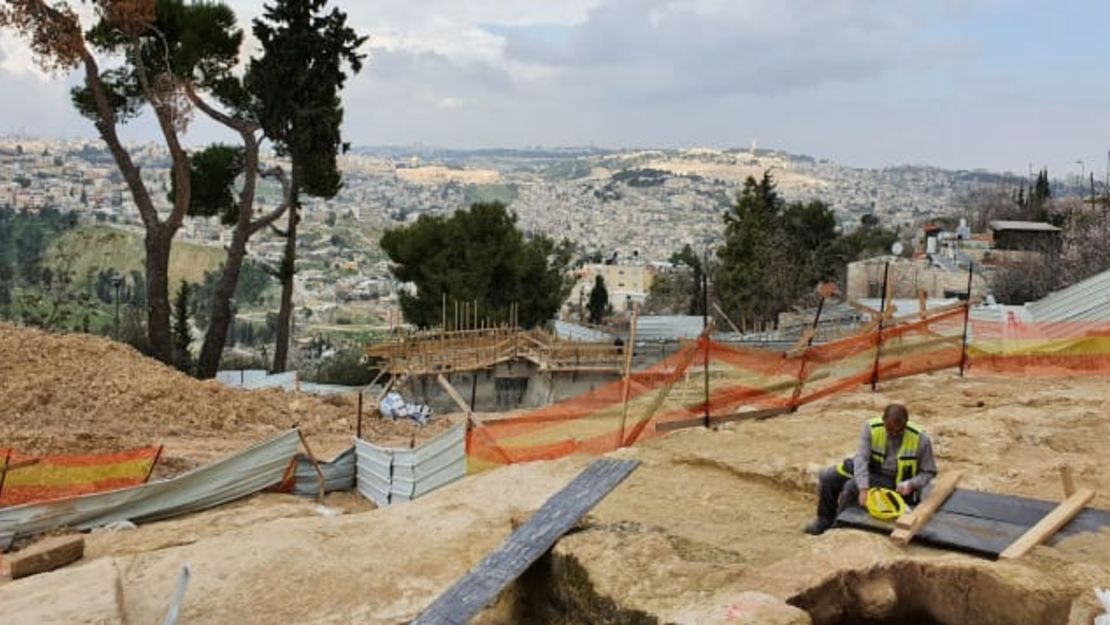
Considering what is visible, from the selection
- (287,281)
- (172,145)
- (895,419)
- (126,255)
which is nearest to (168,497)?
(895,419)

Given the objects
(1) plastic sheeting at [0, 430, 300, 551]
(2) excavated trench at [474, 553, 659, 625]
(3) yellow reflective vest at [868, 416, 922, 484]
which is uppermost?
(3) yellow reflective vest at [868, 416, 922, 484]

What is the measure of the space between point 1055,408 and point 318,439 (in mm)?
10852

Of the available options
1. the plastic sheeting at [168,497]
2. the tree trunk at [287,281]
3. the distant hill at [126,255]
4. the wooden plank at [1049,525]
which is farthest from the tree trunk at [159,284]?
the distant hill at [126,255]

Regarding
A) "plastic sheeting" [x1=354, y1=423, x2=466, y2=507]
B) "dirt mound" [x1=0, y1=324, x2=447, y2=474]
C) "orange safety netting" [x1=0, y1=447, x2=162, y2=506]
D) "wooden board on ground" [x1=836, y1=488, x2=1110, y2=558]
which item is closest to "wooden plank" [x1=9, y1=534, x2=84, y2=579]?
"orange safety netting" [x1=0, y1=447, x2=162, y2=506]

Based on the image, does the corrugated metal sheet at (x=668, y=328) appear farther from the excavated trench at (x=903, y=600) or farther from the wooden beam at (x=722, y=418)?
the excavated trench at (x=903, y=600)

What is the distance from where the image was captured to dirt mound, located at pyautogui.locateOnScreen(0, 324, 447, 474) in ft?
46.2

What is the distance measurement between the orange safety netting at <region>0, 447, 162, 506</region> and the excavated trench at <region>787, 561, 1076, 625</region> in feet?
26.8

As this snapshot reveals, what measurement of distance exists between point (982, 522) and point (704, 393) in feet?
19.7

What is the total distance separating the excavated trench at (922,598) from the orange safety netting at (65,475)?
26.8ft

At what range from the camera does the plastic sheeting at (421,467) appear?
35.4 ft

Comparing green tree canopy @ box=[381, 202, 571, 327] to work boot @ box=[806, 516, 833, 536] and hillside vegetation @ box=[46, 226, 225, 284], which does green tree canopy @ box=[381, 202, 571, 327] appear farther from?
hillside vegetation @ box=[46, 226, 225, 284]

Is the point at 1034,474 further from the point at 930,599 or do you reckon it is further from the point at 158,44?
the point at 158,44

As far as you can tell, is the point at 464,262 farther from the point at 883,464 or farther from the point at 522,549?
the point at 522,549

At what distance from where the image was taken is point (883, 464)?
20.9 feet
